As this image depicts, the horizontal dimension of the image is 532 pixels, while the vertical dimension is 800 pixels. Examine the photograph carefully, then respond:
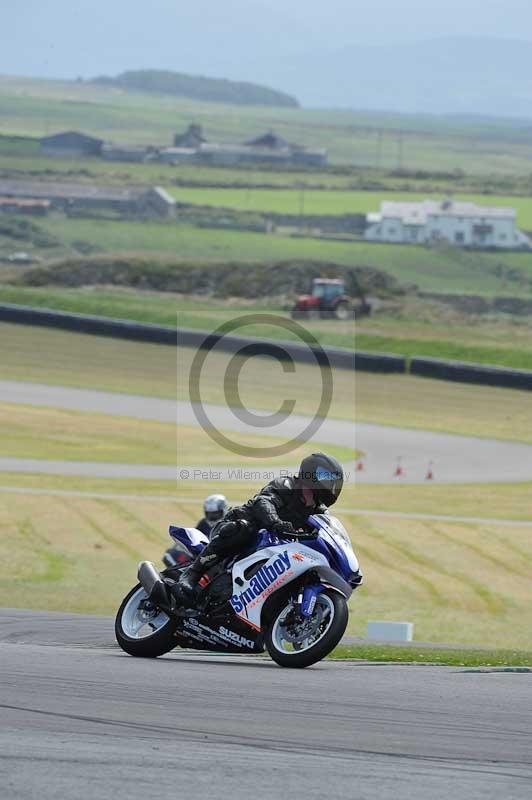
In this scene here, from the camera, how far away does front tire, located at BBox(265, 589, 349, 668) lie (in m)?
9.81

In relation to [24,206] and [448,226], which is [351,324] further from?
[448,226]

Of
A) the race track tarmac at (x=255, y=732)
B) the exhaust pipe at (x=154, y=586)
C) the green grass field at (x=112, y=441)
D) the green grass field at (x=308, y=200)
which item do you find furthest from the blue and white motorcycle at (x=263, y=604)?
the green grass field at (x=308, y=200)

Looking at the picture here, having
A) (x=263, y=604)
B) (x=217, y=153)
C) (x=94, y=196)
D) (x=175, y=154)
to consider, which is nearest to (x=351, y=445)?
(x=263, y=604)

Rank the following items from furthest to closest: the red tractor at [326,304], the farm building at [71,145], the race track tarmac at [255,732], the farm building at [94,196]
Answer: the farm building at [71,145] < the farm building at [94,196] < the red tractor at [326,304] < the race track tarmac at [255,732]

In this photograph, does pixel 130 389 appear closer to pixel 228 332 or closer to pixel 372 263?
pixel 228 332

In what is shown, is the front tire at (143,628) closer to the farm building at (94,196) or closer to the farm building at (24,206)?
the farm building at (24,206)

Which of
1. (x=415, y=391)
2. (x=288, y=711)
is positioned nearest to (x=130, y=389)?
(x=415, y=391)

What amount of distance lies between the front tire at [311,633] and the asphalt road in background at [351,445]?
21.6 metres

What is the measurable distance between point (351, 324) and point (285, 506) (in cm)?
5324

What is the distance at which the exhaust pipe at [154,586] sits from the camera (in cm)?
1082

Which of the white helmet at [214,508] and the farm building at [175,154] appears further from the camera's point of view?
the farm building at [175,154]

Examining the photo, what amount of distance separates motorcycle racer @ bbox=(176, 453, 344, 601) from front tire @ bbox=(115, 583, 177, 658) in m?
0.74

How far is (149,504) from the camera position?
27.7 metres

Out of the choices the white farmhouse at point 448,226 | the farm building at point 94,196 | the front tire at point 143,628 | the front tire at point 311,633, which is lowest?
the white farmhouse at point 448,226
